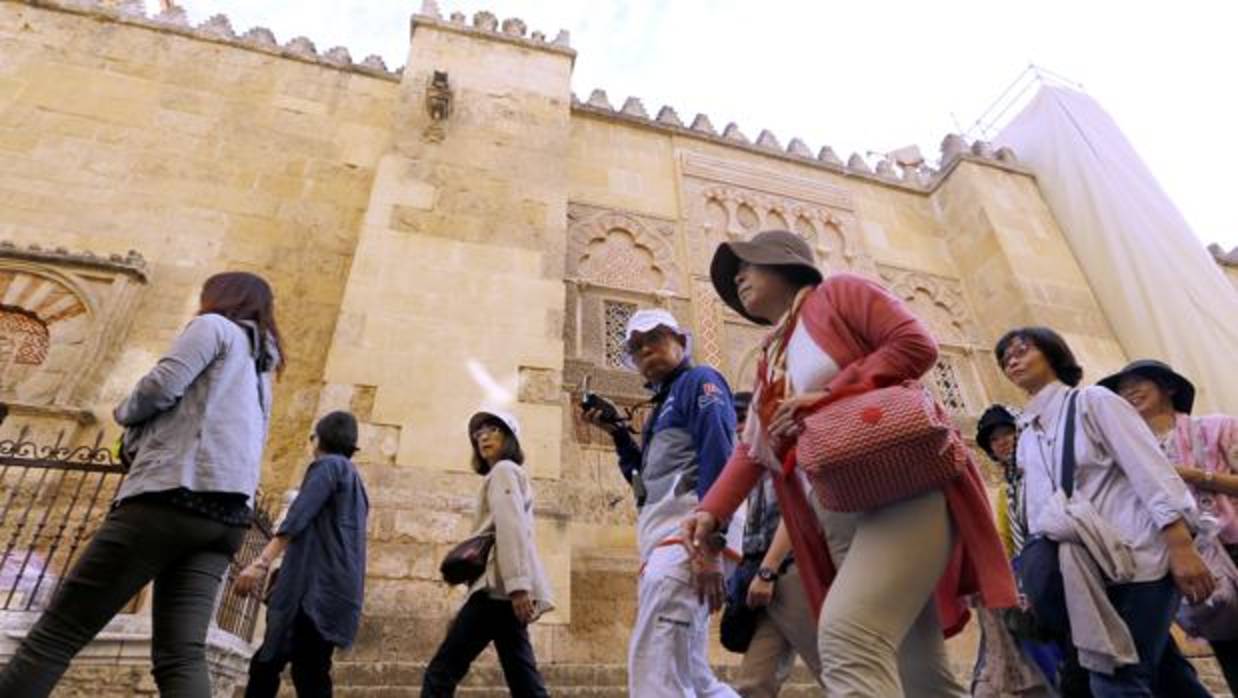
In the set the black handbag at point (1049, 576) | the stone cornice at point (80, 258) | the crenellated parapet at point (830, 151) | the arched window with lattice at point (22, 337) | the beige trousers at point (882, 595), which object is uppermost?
the crenellated parapet at point (830, 151)

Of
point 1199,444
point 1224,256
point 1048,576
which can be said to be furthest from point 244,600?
point 1224,256

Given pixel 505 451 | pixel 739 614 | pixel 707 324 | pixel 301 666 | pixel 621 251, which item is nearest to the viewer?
pixel 739 614

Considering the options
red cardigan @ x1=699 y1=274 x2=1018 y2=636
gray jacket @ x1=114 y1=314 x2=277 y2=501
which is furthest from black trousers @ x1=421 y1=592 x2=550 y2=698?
red cardigan @ x1=699 y1=274 x2=1018 y2=636

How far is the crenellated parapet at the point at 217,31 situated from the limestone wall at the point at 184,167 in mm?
59

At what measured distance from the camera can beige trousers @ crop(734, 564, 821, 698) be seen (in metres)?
1.99

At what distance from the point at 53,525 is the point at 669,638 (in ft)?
15.9

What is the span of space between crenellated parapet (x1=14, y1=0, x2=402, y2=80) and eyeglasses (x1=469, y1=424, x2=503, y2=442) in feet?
21.5

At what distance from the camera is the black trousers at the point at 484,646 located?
8.11 feet

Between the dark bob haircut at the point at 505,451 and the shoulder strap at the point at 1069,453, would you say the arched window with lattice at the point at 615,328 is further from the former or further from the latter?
the shoulder strap at the point at 1069,453

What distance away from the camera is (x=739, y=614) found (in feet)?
6.98

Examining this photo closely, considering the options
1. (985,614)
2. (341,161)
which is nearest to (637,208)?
(341,161)

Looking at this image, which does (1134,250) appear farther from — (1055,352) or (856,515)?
(856,515)

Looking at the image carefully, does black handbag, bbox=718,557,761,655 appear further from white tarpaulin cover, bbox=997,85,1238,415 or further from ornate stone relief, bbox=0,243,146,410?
white tarpaulin cover, bbox=997,85,1238,415

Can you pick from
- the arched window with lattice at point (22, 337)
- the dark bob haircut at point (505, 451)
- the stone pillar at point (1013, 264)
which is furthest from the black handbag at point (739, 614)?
the stone pillar at point (1013, 264)
